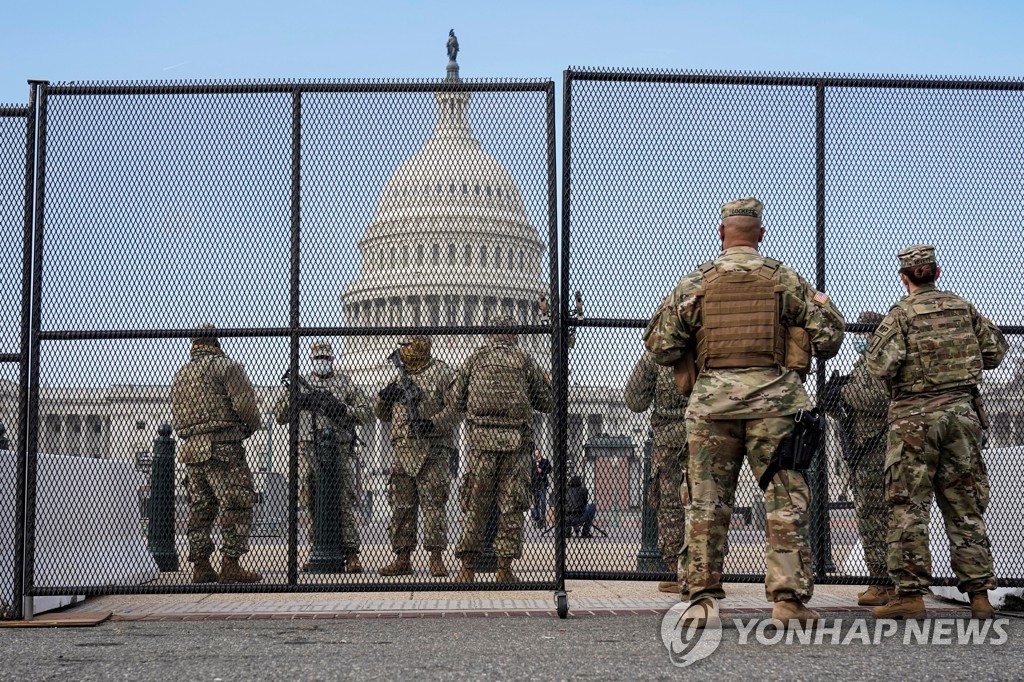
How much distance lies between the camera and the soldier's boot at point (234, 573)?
674cm

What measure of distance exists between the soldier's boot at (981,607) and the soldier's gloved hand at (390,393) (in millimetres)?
3544

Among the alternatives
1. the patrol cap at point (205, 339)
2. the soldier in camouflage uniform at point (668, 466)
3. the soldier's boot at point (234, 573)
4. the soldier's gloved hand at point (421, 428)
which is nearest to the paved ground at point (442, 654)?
the soldier's boot at point (234, 573)

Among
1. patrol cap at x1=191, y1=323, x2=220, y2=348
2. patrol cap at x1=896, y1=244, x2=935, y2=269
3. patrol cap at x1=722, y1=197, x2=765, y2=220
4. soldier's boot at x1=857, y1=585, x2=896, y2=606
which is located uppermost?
patrol cap at x1=722, y1=197, x2=765, y2=220

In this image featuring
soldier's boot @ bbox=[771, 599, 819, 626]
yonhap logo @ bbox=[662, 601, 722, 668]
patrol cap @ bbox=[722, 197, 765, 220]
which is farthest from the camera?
patrol cap @ bbox=[722, 197, 765, 220]

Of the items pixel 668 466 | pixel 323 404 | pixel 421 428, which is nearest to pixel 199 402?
pixel 323 404

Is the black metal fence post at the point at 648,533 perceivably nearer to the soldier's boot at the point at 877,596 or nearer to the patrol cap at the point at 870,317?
the soldier's boot at the point at 877,596

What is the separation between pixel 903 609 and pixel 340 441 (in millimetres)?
3349

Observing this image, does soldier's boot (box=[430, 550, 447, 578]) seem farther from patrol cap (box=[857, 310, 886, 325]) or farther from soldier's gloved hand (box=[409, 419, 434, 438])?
patrol cap (box=[857, 310, 886, 325])

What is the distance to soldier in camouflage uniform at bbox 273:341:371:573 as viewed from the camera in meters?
6.75

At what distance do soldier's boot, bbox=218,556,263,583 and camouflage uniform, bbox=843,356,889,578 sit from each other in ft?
10.7

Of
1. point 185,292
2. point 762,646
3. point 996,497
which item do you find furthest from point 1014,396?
point 185,292

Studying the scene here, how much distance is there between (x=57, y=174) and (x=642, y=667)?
390 cm

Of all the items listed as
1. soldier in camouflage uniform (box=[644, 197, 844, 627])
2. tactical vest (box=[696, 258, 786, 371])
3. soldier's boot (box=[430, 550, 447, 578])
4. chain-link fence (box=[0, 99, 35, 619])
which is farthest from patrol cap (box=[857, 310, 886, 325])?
chain-link fence (box=[0, 99, 35, 619])

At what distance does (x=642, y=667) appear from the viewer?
15.0ft
